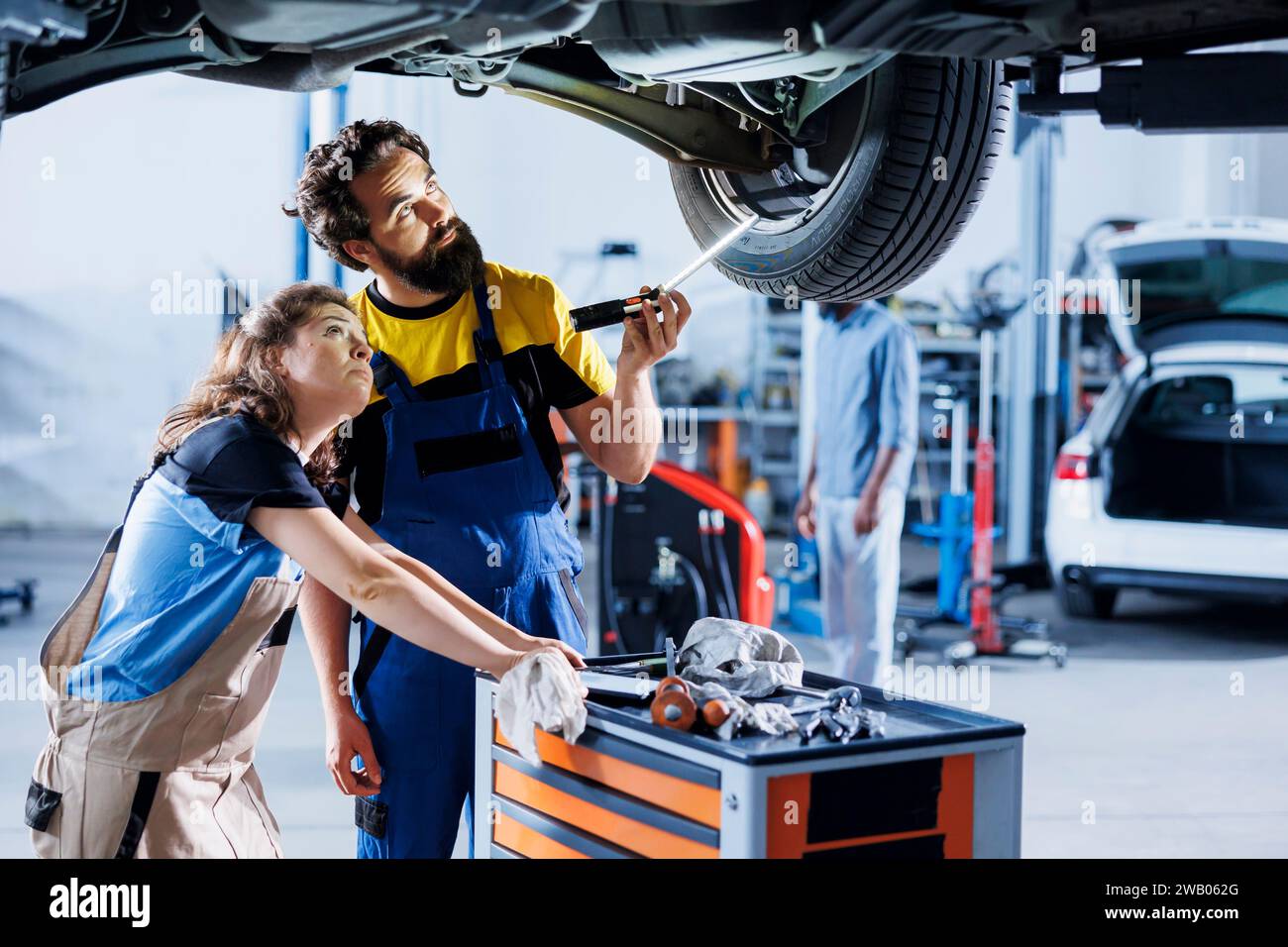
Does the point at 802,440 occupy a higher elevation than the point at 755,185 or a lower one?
lower

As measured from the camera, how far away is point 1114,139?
32.7 feet

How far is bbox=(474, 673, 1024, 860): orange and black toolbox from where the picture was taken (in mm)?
1267

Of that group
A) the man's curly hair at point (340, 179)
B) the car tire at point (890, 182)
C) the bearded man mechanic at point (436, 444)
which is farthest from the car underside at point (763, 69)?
the bearded man mechanic at point (436, 444)

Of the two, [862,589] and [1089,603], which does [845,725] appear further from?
[1089,603]

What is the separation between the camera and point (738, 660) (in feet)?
5.31

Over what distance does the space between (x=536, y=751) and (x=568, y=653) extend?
17 cm

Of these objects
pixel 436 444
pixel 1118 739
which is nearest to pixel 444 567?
pixel 436 444

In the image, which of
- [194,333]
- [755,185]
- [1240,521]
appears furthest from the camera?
[194,333]

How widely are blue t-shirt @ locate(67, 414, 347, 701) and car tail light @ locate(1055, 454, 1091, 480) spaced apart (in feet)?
14.2

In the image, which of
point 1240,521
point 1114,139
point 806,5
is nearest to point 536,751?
point 806,5

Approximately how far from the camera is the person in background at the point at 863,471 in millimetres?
4035

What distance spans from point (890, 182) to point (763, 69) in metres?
0.37

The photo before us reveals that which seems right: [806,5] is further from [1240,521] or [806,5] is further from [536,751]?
[1240,521]

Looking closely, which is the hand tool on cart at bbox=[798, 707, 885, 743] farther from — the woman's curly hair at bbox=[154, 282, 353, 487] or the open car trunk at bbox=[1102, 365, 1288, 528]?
the open car trunk at bbox=[1102, 365, 1288, 528]
